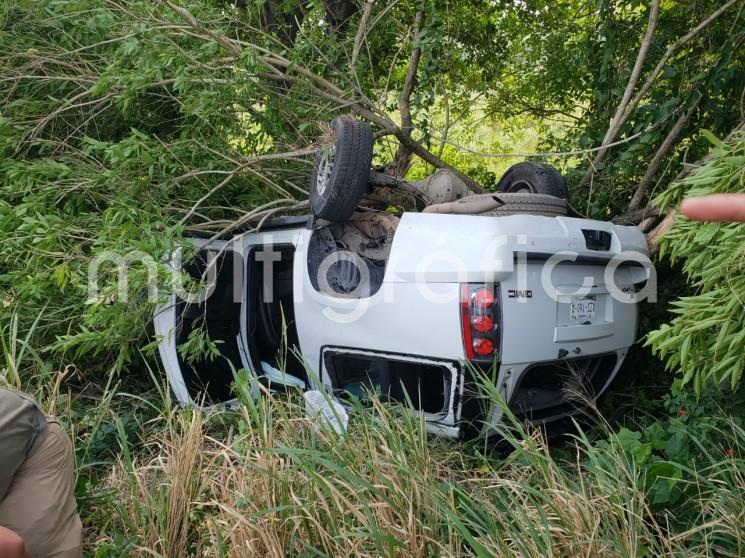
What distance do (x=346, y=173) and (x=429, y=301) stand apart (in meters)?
1.07

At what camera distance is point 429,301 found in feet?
11.5

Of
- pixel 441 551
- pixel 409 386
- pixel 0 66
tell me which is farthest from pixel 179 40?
pixel 441 551

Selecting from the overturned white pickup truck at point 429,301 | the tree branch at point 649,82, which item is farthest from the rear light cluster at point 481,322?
the tree branch at point 649,82

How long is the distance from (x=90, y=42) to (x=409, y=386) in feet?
13.4

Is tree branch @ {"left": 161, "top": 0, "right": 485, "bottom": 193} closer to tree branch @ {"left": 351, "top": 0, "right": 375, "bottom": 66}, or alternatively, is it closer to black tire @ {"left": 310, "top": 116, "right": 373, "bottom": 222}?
tree branch @ {"left": 351, "top": 0, "right": 375, "bottom": 66}

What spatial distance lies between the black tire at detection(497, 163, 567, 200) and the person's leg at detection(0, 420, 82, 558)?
3.35m

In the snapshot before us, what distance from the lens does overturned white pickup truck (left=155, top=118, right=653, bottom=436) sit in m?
3.43

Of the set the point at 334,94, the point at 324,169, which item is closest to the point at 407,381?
the point at 324,169

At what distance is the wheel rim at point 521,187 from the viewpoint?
15.7ft

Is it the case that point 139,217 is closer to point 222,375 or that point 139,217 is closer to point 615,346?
point 222,375

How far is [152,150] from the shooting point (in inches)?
188

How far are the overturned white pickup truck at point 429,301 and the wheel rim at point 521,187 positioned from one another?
0.01m

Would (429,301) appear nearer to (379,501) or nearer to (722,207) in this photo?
(379,501)

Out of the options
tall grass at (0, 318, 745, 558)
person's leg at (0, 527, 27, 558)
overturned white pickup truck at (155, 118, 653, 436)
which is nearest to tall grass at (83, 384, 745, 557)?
tall grass at (0, 318, 745, 558)
